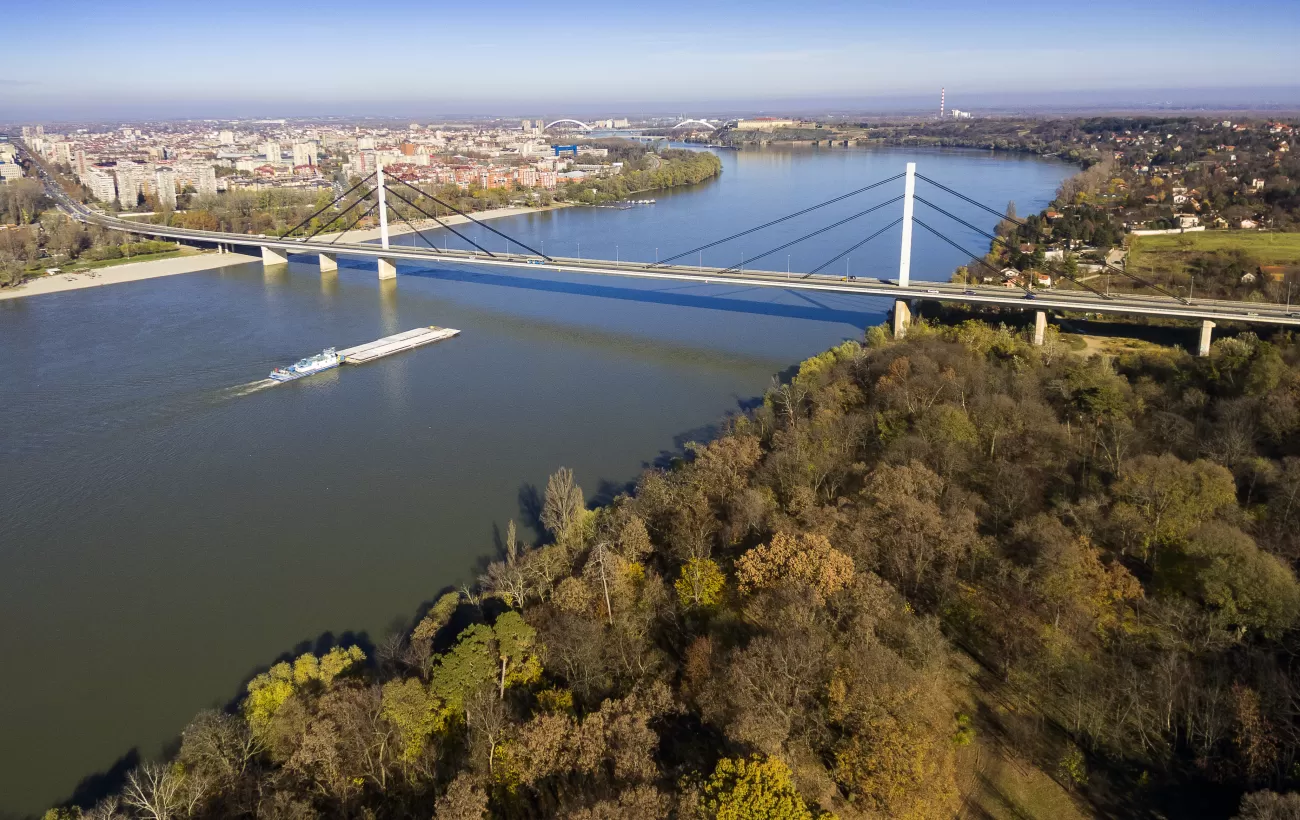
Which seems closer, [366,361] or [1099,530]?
[1099,530]

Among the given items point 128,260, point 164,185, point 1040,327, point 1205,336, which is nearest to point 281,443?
point 1040,327

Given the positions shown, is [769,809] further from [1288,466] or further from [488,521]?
[1288,466]

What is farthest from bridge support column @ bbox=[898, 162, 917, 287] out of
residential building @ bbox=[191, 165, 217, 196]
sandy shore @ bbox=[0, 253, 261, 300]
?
residential building @ bbox=[191, 165, 217, 196]

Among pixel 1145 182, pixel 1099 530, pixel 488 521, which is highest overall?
pixel 1145 182

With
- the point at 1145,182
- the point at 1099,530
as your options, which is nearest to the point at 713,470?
the point at 1099,530

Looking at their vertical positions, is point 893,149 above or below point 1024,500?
above

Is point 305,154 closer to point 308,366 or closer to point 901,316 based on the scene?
point 308,366
